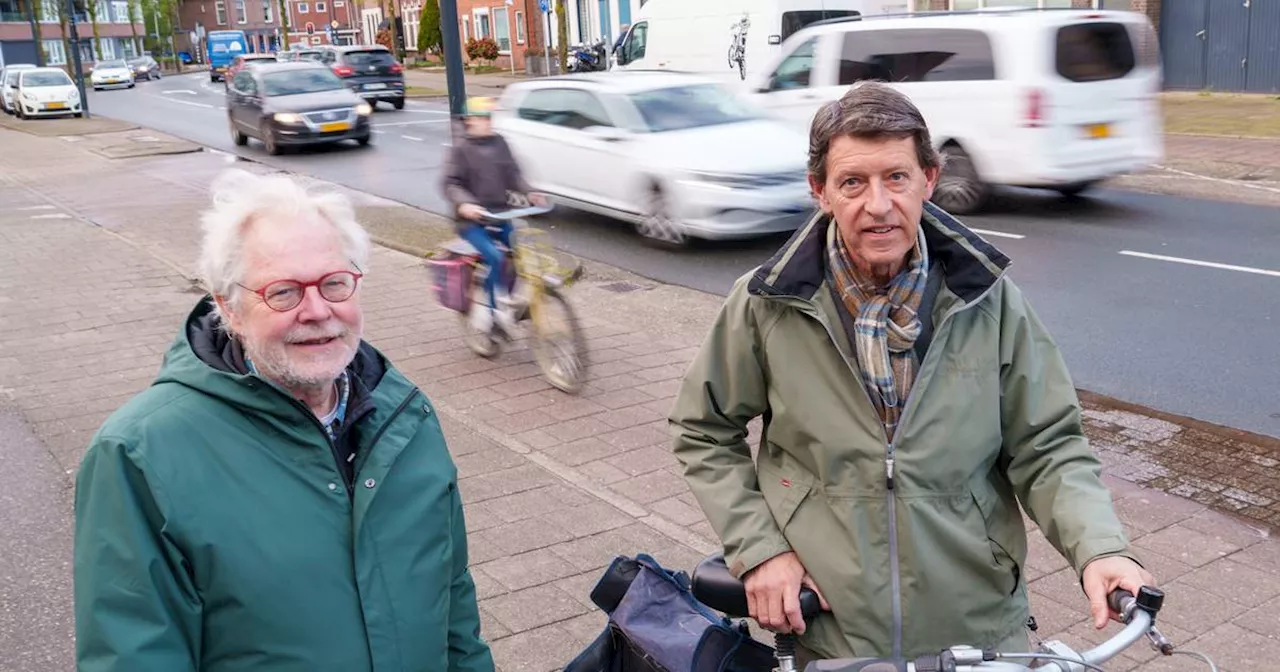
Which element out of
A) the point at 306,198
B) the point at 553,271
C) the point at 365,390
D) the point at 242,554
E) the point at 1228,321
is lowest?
the point at 1228,321

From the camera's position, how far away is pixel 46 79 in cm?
3588

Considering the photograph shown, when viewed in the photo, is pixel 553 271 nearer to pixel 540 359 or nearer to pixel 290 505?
pixel 540 359

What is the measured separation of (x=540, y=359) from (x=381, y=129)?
20.3 m

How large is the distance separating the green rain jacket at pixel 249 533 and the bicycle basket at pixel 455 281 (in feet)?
17.9

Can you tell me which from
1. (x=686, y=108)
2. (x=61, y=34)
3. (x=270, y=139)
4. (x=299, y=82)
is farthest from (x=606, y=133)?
(x=61, y=34)

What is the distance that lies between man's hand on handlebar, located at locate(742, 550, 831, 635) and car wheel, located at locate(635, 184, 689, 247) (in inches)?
376

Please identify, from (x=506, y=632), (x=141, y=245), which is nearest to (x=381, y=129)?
(x=141, y=245)

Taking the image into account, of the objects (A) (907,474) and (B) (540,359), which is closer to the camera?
(A) (907,474)

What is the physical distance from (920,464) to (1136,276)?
855cm

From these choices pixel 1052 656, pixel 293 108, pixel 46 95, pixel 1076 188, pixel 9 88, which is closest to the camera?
pixel 1052 656

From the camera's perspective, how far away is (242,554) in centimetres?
198

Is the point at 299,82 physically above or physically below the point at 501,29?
below

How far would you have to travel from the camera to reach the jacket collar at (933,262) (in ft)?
7.23

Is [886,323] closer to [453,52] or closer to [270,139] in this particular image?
[453,52]
